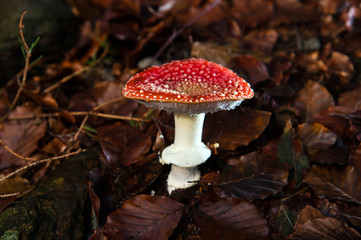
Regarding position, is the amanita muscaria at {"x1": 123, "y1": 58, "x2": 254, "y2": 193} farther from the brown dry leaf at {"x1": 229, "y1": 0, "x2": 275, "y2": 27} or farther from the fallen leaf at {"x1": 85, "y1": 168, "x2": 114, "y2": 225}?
the brown dry leaf at {"x1": 229, "y1": 0, "x2": 275, "y2": 27}

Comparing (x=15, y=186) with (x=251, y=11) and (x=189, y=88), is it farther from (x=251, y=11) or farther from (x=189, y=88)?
(x=251, y=11)

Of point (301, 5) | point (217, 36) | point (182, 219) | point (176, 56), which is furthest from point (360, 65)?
A: point (182, 219)

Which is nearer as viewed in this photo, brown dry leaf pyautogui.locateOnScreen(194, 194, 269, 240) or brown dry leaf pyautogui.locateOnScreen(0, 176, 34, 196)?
brown dry leaf pyautogui.locateOnScreen(194, 194, 269, 240)

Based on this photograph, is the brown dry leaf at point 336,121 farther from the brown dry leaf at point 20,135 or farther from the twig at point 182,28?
the brown dry leaf at point 20,135

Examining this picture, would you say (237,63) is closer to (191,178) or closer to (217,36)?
(217,36)

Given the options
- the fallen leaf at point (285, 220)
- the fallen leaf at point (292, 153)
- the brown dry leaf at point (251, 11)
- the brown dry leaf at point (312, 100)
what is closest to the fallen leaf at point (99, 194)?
the fallen leaf at point (285, 220)

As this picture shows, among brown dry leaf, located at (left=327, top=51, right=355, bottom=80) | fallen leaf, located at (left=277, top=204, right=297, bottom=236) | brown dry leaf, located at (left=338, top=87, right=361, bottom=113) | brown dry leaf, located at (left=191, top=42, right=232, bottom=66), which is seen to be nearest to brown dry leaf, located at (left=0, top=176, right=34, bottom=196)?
fallen leaf, located at (left=277, top=204, right=297, bottom=236)
